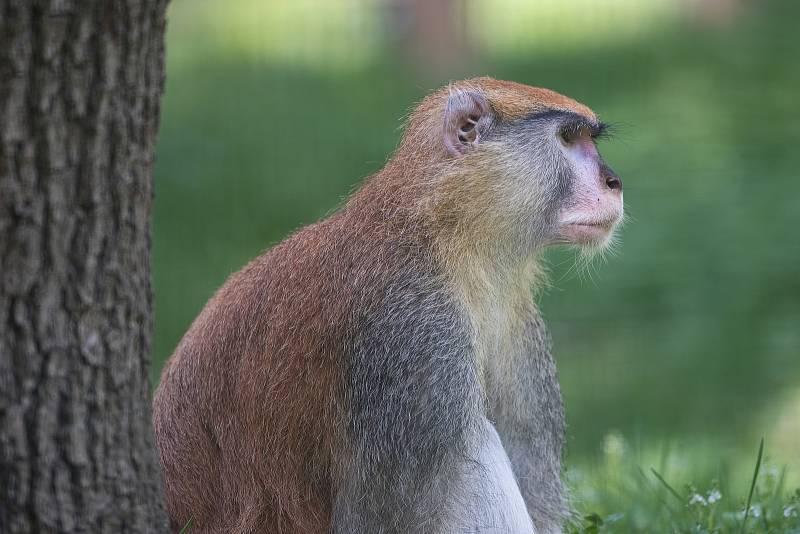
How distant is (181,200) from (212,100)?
97cm

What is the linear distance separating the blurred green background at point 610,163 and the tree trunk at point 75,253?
2246 millimetres

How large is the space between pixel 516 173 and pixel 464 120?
0.67ft

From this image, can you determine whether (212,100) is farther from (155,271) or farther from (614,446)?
(614,446)

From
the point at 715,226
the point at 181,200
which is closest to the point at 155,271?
the point at 181,200

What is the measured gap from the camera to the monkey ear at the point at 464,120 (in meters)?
3.51

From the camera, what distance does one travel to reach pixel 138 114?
257 cm

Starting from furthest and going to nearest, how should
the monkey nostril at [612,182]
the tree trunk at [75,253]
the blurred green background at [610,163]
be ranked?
1. the blurred green background at [610,163]
2. the monkey nostril at [612,182]
3. the tree trunk at [75,253]

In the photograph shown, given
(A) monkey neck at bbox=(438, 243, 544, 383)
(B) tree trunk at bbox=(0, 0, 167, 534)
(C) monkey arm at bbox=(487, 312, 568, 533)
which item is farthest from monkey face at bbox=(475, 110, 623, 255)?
(B) tree trunk at bbox=(0, 0, 167, 534)

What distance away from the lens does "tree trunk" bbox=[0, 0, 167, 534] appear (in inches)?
96.5

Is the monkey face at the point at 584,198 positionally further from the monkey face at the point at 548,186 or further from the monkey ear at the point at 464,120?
the monkey ear at the point at 464,120

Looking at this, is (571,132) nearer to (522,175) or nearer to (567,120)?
(567,120)

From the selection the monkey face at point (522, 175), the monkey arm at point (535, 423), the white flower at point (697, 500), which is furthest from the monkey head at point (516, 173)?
the white flower at point (697, 500)

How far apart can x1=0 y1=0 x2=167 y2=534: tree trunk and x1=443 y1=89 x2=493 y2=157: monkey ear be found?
1.09 metres

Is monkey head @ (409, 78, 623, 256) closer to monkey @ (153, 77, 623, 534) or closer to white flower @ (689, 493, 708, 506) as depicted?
monkey @ (153, 77, 623, 534)
